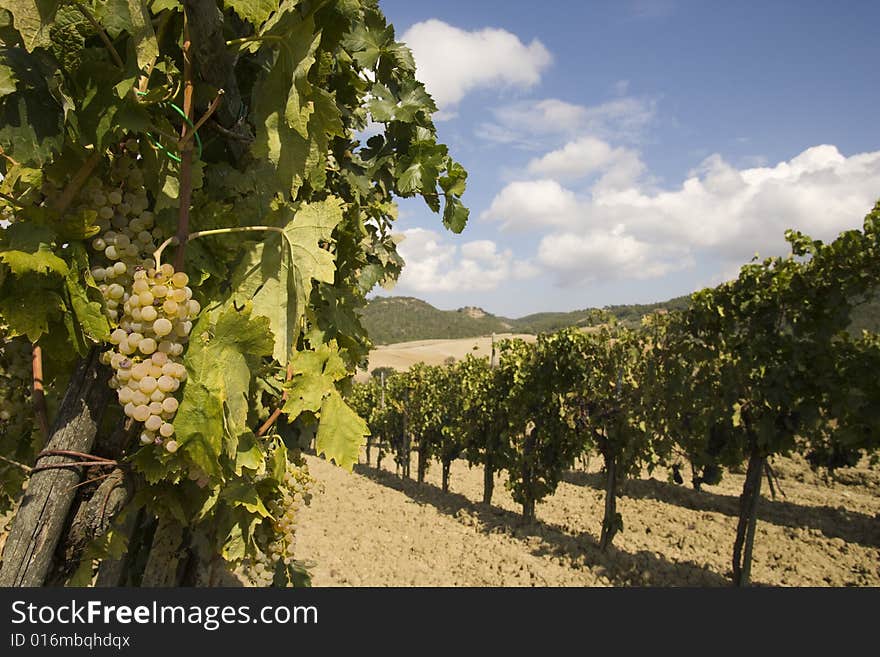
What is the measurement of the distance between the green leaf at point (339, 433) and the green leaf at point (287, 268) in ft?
0.76

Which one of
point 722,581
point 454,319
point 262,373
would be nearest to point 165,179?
point 262,373

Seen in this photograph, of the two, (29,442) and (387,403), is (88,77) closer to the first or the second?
(29,442)

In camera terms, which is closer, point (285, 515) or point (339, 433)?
point (339, 433)

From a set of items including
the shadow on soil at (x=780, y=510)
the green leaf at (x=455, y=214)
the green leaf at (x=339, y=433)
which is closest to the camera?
the green leaf at (x=339, y=433)

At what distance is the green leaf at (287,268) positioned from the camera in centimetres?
158

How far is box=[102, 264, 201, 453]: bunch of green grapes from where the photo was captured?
1226 millimetres

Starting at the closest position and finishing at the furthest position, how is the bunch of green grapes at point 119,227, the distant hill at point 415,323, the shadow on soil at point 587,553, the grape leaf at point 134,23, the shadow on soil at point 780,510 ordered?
the grape leaf at point 134,23, the bunch of green grapes at point 119,227, the shadow on soil at point 587,553, the shadow on soil at point 780,510, the distant hill at point 415,323

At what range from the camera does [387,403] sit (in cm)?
2588

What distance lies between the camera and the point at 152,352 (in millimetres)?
1284

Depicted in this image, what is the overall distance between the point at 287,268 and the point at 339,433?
1.76 ft

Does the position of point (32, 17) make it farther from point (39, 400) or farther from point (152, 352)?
point (39, 400)

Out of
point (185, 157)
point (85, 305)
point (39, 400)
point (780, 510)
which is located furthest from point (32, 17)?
point (780, 510)

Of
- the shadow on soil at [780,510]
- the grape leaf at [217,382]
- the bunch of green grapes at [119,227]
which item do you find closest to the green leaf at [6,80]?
the bunch of green grapes at [119,227]

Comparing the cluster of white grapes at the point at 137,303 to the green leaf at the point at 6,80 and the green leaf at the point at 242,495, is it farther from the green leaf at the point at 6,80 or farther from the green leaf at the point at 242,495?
the green leaf at the point at 242,495
